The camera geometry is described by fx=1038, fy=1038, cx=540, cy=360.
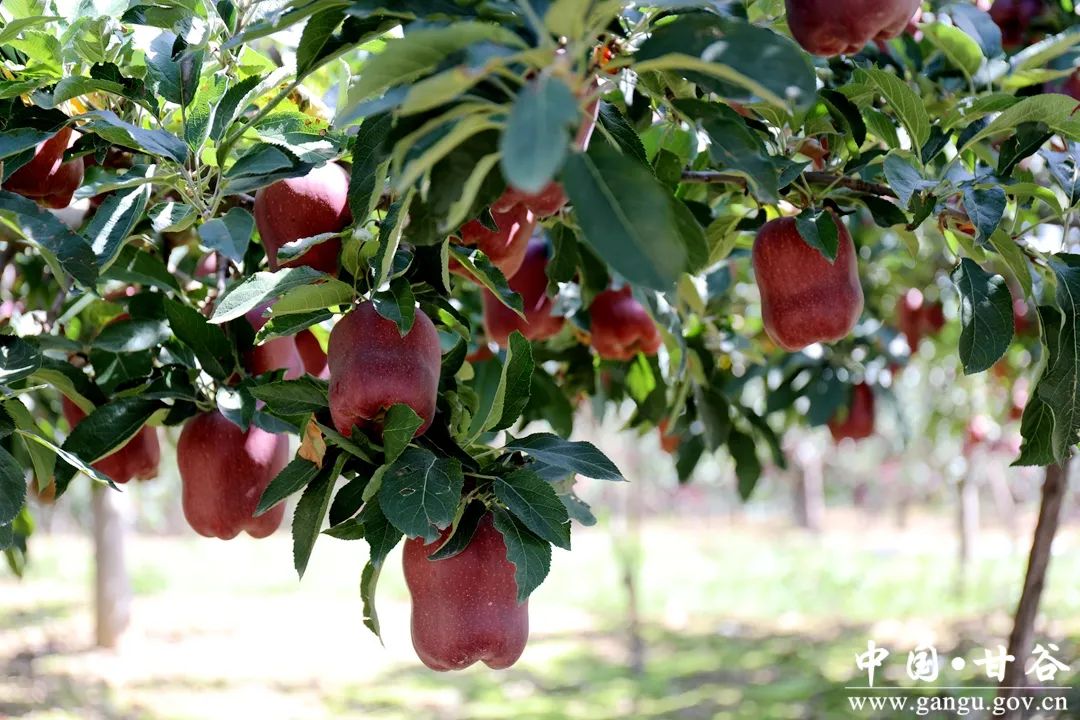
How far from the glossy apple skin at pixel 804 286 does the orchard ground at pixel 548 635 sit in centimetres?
248

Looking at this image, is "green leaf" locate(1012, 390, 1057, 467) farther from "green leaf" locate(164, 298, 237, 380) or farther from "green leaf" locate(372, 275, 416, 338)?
"green leaf" locate(164, 298, 237, 380)

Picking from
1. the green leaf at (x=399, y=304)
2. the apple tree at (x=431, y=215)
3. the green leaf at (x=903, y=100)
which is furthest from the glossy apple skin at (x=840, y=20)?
the green leaf at (x=399, y=304)

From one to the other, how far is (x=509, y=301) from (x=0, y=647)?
5.21 m

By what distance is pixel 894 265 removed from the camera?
9.63ft

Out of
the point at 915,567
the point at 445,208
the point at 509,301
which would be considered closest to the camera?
the point at 445,208

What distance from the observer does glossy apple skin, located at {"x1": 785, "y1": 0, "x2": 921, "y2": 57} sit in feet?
2.53

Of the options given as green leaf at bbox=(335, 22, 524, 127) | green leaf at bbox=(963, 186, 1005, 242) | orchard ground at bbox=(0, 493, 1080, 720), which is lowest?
orchard ground at bbox=(0, 493, 1080, 720)

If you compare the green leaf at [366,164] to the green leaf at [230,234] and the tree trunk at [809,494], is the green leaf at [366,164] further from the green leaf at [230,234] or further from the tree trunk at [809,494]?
the tree trunk at [809,494]

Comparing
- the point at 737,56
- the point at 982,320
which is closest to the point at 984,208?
the point at 982,320

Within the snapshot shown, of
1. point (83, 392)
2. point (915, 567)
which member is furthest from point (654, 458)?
point (83, 392)

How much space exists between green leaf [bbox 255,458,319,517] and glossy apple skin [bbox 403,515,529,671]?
13 cm

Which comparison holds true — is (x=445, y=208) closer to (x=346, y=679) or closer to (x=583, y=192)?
(x=583, y=192)

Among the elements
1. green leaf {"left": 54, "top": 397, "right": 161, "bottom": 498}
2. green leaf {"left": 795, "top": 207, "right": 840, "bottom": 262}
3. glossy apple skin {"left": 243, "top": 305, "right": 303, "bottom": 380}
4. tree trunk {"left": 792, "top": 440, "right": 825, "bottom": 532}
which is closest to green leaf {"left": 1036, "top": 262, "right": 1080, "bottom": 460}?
green leaf {"left": 795, "top": 207, "right": 840, "bottom": 262}

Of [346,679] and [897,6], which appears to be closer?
[897,6]
